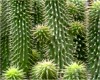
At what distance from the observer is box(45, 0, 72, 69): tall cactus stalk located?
4.75 m

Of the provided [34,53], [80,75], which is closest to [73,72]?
[80,75]

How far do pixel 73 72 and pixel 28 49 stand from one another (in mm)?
827

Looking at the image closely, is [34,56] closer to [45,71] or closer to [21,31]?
[21,31]

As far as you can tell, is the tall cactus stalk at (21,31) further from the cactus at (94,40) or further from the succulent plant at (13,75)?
the cactus at (94,40)

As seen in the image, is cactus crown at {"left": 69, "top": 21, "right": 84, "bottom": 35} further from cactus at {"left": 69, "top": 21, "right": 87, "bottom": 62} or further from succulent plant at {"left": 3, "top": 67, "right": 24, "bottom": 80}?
succulent plant at {"left": 3, "top": 67, "right": 24, "bottom": 80}

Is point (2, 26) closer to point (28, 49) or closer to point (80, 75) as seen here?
point (28, 49)

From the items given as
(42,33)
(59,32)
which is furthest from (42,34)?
(59,32)

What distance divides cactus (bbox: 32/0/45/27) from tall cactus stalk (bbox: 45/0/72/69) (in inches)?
16.3

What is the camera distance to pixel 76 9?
5.12 m

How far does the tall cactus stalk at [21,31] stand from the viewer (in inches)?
191

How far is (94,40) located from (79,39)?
1.02 feet

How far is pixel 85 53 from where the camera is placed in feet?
17.3

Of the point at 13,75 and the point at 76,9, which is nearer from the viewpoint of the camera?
the point at 13,75

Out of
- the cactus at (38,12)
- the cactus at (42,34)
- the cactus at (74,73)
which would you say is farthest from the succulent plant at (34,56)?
the cactus at (74,73)
